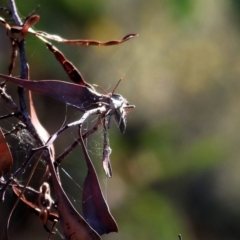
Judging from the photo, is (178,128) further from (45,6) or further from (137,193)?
(45,6)

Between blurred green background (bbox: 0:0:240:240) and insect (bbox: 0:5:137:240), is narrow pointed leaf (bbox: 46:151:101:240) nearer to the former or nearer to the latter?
insect (bbox: 0:5:137:240)

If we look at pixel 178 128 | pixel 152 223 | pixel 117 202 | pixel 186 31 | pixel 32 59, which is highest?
pixel 186 31

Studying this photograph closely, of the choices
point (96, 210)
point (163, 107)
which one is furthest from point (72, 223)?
point (163, 107)

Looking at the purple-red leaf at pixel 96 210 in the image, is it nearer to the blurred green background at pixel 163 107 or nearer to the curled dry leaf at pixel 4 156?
the curled dry leaf at pixel 4 156

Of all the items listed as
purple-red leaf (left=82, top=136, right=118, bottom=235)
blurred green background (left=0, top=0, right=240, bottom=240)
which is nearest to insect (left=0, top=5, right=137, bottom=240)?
purple-red leaf (left=82, top=136, right=118, bottom=235)

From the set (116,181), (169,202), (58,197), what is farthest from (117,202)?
(58,197)

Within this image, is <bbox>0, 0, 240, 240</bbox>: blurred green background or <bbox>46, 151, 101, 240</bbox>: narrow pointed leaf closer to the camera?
<bbox>46, 151, 101, 240</bbox>: narrow pointed leaf

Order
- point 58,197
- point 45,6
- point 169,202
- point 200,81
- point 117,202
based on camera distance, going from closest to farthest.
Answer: point 58,197, point 45,6, point 117,202, point 169,202, point 200,81
